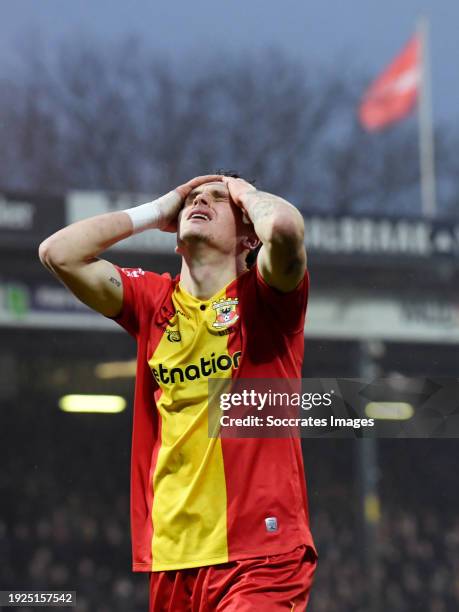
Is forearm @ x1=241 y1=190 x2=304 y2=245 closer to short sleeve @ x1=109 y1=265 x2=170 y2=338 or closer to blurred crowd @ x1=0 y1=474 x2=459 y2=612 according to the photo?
short sleeve @ x1=109 y1=265 x2=170 y2=338

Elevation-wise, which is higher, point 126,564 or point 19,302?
point 19,302

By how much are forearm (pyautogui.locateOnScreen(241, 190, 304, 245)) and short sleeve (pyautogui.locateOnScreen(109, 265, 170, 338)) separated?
0.53 metres

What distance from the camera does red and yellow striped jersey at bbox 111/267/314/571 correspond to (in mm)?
3309

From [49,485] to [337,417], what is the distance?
7.48 meters

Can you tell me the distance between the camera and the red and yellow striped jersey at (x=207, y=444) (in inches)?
130

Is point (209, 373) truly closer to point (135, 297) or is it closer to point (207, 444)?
point (207, 444)

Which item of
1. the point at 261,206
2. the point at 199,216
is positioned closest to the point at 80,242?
the point at 199,216

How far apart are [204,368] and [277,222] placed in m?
0.58

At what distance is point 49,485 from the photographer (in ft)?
40.8

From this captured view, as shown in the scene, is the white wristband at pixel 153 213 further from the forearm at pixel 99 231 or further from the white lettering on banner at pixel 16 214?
A: the white lettering on banner at pixel 16 214

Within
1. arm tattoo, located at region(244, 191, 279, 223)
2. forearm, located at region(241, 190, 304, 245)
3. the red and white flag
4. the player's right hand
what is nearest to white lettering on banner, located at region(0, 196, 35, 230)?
the red and white flag

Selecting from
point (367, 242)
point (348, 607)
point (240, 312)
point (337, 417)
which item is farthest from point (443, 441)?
point (240, 312)

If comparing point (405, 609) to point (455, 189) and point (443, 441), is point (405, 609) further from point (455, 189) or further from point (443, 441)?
point (455, 189)

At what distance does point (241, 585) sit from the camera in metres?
3.21
